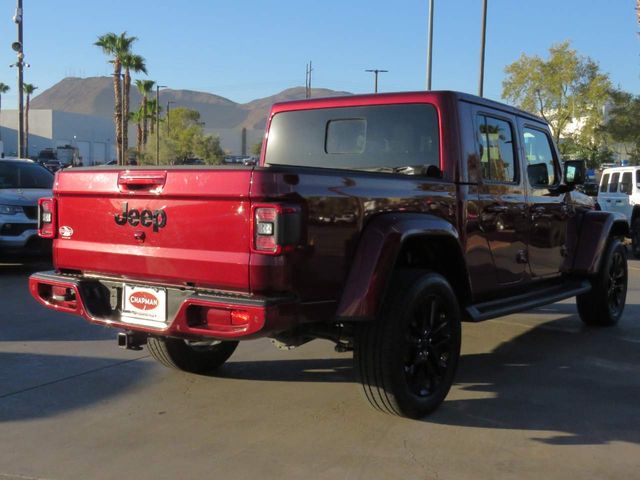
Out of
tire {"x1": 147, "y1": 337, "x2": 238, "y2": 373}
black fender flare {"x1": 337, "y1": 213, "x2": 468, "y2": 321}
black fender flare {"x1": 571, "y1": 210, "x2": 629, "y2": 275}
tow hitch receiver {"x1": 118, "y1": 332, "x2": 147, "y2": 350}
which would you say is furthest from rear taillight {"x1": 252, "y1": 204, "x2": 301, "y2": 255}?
black fender flare {"x1": 571, "y1": 210, "x2": 629, "y2": 275}

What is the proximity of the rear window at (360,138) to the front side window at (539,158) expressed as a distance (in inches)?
52.6

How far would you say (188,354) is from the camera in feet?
17.5

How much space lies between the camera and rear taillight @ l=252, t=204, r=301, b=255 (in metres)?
3.57

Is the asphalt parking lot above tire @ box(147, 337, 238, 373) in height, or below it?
below

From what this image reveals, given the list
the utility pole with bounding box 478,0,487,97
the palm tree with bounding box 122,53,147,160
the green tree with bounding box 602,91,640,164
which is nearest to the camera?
the utility pole with bounding box 478,0,487,97

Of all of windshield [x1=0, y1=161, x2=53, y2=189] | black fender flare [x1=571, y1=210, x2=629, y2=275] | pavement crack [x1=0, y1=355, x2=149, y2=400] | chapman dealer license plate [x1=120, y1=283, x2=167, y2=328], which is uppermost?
windshield [x1=0, y1=161, x2=53, y2=189]

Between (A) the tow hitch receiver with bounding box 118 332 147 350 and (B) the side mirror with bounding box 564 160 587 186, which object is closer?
(A) the tow hitch receiver with bounding box 118 332 147 350

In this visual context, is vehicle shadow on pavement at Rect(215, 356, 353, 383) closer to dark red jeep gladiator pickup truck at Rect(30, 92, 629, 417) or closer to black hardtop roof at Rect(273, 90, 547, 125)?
dark red jeep gladiator pickup truck at Rect(30, 92, 629, 417)

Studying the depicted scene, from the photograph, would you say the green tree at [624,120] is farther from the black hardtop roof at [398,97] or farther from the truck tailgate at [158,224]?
the truck tailgate at [158,224]

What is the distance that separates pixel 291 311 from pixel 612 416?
7.62 feet

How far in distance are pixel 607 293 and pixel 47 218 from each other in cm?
535

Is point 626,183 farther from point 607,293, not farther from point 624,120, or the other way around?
point 624,120

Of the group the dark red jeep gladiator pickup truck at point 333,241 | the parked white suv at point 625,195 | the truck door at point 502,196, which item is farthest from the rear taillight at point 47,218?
the parked white suv at point 625,195

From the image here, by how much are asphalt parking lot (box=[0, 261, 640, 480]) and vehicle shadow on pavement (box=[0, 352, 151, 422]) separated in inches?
0.6
